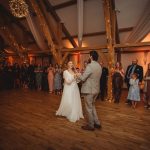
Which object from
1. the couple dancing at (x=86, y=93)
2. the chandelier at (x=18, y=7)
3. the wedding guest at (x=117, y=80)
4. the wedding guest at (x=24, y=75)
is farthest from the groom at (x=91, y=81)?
the wedding guest at (x=24, y=75)

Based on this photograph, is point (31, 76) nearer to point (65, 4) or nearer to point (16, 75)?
point (16, 75)

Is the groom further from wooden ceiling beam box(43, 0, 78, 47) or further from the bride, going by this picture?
wooden ceiling beam box(43, 0, 78, 47)

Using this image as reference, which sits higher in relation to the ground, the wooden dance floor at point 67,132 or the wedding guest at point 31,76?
the wedding guest at point 31,76

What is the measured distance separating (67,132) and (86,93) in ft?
2.77

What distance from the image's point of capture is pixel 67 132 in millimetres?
3609

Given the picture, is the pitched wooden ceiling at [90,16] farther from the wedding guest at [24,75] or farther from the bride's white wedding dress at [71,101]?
the bride's white wedding dress at [71,101]

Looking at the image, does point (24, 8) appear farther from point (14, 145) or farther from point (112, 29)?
point (14, 145)

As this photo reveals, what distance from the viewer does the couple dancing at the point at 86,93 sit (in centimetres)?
356

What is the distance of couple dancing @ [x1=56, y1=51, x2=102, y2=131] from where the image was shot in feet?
11.7

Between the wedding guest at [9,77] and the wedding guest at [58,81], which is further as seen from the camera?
the wedding guest at [9,77]

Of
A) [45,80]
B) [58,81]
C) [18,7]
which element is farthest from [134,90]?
[45,80]

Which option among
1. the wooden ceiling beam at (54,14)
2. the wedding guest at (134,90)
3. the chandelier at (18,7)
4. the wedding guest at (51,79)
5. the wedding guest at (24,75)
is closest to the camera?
the chandelier at (18,7)

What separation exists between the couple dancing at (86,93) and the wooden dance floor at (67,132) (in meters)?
0.18

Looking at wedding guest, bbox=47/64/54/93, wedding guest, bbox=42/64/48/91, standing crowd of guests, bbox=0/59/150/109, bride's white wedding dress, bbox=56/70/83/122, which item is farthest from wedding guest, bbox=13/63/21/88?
bride's white wedding dress, bbox=56/70/83/122
